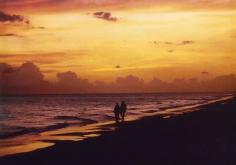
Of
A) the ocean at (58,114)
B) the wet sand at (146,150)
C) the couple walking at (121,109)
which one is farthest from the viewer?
the ocean at (58,114)

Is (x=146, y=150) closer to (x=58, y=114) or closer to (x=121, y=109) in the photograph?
(x=121, y=109)

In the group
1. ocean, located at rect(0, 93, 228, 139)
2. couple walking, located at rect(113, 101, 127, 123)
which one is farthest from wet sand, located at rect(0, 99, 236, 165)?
ocean, located at rect(0, 93, 228, 139)

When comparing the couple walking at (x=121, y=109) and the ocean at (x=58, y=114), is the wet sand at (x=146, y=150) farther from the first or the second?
the ocean at (x=58, y=114)

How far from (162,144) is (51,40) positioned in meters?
3.87

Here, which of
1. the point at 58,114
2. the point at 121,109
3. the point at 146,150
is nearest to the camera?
the point at 146,150

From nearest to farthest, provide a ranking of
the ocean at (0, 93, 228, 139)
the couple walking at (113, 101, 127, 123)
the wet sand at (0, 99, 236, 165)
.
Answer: the wet sand at (0, 99, 236, 165) → the couple walking at (113, 101, 127, 123) → the ocean at (0, 93, 228, 139)

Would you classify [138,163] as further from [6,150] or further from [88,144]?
[6,150]

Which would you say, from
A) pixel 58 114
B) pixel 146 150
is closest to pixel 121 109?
pixel 146 150

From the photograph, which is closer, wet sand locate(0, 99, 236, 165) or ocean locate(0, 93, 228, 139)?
wet sand locate(0, 99, 236, 165)

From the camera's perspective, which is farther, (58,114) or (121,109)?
(58,114)

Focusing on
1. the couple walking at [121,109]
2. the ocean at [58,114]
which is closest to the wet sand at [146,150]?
the couple walking at [121,109]

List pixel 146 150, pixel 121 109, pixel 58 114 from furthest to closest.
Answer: pixel 58 114
pixel 121 109
pixel 146 150

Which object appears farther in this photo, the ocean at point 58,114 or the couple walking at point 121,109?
the ocean at point 58,114

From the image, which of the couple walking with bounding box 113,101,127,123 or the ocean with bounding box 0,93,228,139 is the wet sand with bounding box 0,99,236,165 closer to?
the couple walking with bounding box 113,101,127,123
